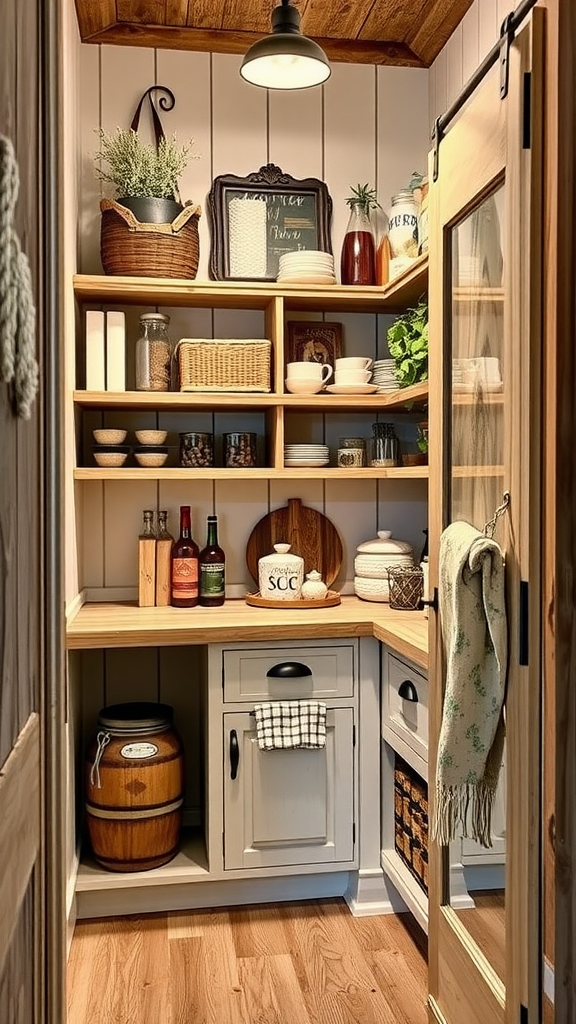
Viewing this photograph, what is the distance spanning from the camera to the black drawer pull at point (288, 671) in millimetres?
2674

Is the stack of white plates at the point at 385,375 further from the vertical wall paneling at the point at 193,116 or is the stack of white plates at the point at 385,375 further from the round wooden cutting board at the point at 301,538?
the vertical wall paneling at the point at 193,116

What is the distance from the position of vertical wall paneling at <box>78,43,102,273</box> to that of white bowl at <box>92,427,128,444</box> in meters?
0.61

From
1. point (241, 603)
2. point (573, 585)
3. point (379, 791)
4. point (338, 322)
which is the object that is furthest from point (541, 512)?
point (338, 322)

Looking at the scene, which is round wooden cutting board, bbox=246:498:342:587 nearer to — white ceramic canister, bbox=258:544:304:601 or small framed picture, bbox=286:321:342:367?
white ceramic canister, bbox=258:544:304:601

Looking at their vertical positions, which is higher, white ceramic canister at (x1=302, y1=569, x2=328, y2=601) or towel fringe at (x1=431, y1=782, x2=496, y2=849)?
white ceramic canister at (x1=302, y1=569, x2=328, y2=601)

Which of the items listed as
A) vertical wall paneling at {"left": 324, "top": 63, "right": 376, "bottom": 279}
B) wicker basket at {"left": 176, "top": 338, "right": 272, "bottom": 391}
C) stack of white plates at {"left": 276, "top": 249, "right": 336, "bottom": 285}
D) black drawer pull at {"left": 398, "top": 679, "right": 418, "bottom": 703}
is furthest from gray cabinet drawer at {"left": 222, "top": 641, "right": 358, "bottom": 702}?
vertical wall paneling at {"left": 324, "top": 63, "right": 376, "bottom": 279}

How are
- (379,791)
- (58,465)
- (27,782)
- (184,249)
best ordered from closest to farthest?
A: (27,782)
(58,465)
(379,791)
(184,249)

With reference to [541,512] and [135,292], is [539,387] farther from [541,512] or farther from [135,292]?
[135,292]

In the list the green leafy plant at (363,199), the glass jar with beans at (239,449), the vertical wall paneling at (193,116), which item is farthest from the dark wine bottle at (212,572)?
the green leafy plant at (363,199)

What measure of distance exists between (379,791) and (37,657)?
74.1 inches

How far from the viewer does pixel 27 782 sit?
101cm

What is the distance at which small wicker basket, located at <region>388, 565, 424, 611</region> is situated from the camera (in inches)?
114

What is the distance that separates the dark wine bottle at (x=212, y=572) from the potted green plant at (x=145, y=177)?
40.9 inches

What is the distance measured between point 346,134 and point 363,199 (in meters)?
0.33
